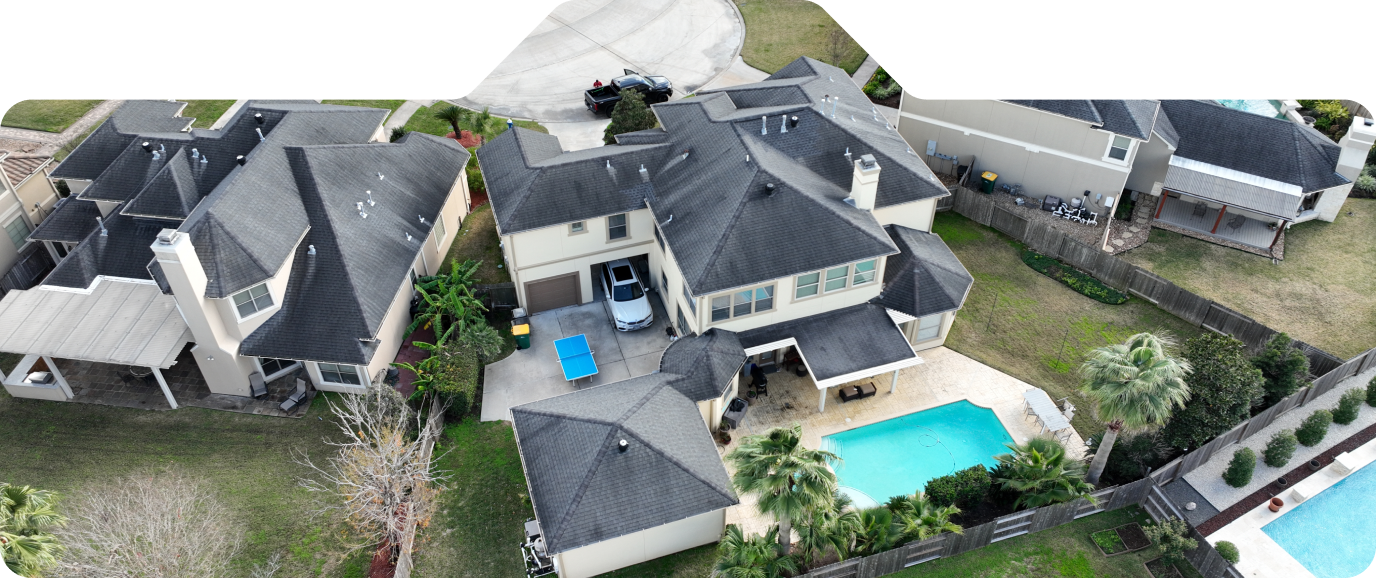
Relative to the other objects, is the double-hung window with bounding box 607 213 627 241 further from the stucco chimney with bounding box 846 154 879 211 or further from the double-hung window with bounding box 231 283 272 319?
the double-hung window with bounding box 231 283 272 319

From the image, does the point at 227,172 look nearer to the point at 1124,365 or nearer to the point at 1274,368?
the point at 1124,365

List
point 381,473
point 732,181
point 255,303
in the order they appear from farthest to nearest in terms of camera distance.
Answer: point 732,181
point 255,303
point 381,473

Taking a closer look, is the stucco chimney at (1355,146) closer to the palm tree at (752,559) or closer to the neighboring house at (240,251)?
the palm tree at (752,559)

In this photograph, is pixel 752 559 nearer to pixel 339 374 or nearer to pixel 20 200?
pixel 339 374

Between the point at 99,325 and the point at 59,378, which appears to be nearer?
the point at 99,325

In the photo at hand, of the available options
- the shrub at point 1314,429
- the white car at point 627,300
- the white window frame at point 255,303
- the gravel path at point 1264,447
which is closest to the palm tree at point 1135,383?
the gravel path at point 1264,447

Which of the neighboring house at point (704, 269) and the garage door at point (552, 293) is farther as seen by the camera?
the garage door at point (552, 293)

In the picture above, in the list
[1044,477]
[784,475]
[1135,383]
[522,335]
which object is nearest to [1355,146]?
[1135,383]
